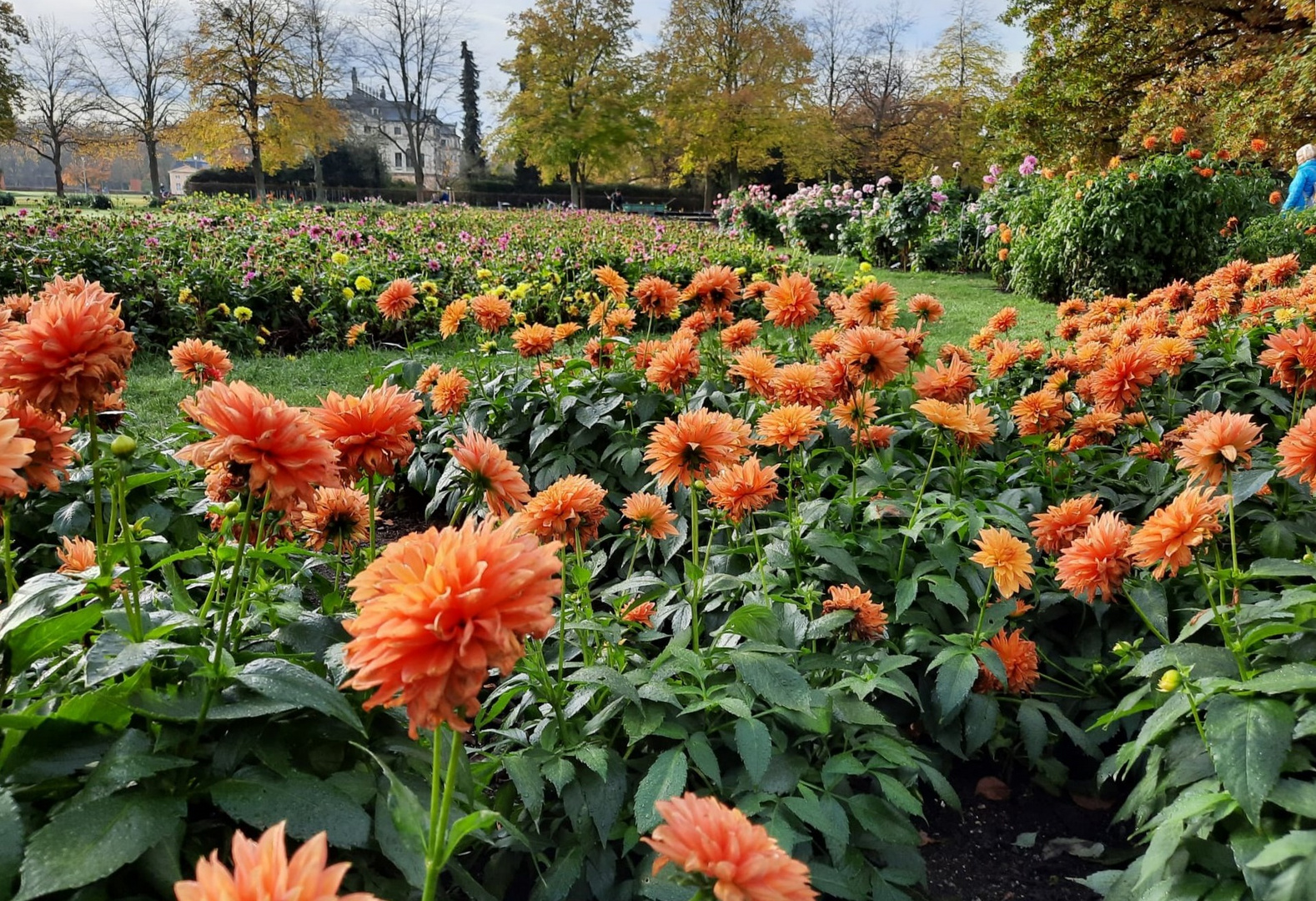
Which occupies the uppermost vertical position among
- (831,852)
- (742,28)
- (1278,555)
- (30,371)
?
(742,28)

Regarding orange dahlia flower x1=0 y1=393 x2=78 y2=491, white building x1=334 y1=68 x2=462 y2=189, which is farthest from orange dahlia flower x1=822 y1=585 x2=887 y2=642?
white building x1=334 y1=68 x2=462 y2=189

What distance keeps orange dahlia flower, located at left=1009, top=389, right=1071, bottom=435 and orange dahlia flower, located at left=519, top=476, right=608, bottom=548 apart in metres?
1.84

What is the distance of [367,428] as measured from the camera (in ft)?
4.84

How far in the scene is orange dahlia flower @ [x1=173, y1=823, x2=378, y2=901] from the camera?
23.1 inches

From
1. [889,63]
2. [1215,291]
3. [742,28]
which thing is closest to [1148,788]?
[1215,291]

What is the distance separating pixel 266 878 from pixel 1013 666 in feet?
6.51

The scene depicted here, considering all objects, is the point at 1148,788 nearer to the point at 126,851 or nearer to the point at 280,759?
the point at 280,759

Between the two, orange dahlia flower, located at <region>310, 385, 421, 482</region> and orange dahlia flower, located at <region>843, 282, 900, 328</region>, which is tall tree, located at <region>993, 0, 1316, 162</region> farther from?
orange dahlia flower, located at <region>310, 385, 421, 482</region>

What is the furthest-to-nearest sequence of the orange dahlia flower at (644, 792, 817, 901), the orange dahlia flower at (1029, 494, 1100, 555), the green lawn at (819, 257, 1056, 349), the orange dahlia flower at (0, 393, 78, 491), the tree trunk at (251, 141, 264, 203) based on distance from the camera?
the tree trunk at (251, 141, 264, 203)
the green lawn at (819, 257, 1056, 349)
the orange dahlia flower at (1029, 494, 1100, 555)
the orange dahlia flower at (0, 393, 78, 491)
the orange dahlia flower at (644, 792, 817, 901)

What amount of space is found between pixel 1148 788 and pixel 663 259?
8.67 m

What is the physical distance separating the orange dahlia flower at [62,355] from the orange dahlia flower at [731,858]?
1136mm

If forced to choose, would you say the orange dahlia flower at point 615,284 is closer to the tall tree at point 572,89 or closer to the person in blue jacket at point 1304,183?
the person in blue jacket at point 1304,183

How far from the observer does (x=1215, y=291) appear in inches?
157

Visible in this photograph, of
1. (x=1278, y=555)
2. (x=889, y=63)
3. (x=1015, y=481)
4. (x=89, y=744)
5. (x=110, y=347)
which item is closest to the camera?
(x=89, y=744)
